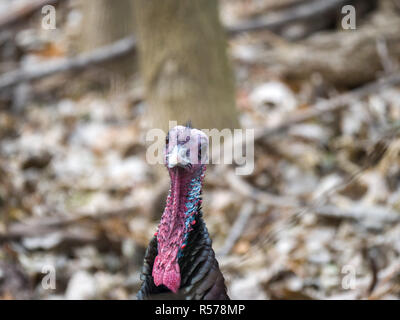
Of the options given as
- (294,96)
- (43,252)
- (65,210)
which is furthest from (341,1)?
(43,252)

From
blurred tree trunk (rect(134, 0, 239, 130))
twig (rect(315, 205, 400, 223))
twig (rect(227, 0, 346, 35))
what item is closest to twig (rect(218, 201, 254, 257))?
twig (rect(315, 205, 400, 223))

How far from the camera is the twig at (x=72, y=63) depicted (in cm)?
612

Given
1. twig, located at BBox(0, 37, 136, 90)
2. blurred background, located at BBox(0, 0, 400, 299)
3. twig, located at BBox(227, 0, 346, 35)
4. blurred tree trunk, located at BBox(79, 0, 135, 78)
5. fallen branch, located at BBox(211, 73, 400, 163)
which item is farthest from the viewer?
blurred tree trunk, located at BBox(79, 0, 135, 78)

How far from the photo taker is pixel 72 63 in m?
6.20

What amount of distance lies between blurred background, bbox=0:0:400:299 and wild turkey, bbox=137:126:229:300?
15.8 inches

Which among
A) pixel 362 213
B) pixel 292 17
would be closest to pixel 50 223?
pixel 362 213

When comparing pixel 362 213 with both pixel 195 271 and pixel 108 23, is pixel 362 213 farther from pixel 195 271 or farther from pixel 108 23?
pixel 108 23

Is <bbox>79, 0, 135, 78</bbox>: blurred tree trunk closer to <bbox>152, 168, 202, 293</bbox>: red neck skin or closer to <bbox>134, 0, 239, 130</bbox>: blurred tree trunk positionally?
<bbox>134, 0, 239, 130</bbox>: blurred tree trunk

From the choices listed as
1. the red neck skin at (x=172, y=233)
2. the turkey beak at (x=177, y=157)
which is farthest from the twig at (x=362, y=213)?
the turkey beak at (x=177, y=157)

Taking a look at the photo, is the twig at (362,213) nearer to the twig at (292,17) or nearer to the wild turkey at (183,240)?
the wild turkey at (183,240)

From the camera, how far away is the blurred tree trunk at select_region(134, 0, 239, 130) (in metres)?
3.71

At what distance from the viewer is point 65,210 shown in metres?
4.31

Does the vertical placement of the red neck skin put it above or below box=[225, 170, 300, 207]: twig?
below

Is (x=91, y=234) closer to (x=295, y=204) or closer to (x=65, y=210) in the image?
(x=65, y=210)
